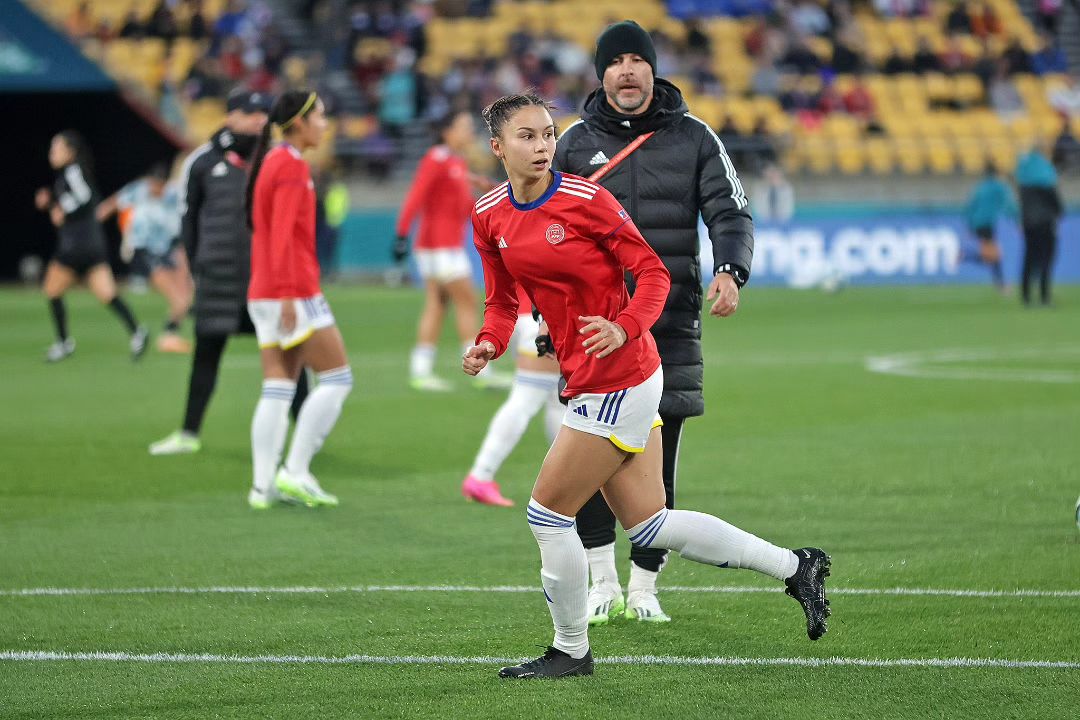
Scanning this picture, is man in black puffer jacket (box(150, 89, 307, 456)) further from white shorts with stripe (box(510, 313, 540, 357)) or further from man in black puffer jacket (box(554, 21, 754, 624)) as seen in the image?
man in black puffer jacket (box(554, 21, 754, 624))

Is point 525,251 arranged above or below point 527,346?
above

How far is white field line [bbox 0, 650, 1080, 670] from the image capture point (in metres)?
5.27

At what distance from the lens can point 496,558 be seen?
7.27 m

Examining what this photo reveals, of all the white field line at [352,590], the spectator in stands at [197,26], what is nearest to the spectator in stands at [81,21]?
the spectator in stands at [197,26]

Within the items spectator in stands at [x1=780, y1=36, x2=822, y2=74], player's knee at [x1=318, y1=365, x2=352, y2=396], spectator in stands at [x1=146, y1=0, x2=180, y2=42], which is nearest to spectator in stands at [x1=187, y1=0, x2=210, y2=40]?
spectator in stands at [x1=146, y1=0, x2=180, y2=42]

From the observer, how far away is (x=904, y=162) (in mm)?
33219

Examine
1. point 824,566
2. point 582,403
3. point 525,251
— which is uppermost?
point 525,251

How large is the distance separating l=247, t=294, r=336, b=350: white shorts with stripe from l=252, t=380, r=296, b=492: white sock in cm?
27

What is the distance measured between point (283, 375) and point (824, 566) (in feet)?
13.7

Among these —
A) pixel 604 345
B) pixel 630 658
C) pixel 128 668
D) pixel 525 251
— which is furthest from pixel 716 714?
pixel 128 668

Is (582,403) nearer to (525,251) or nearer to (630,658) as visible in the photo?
(525,251)

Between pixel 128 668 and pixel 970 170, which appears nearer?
pixel 128 668

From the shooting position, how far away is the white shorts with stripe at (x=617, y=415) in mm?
5148

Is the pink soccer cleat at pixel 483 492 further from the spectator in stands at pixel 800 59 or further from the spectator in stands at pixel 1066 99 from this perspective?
the spectator in stands at pixel 1066 99
